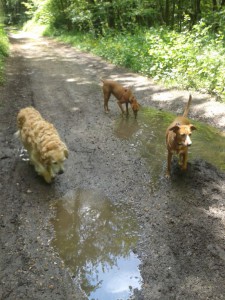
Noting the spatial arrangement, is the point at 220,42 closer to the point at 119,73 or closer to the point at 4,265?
the point at 119,73

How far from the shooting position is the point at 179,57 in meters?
11.8

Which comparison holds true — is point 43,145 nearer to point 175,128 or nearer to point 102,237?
point 102,237

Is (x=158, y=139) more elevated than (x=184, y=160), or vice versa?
(x=184, y=160)

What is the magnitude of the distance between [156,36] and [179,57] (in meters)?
2.86

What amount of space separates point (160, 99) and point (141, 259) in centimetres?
706

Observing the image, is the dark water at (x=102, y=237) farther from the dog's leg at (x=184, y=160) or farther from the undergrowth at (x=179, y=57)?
the undergrowth at (x=179, y=57)

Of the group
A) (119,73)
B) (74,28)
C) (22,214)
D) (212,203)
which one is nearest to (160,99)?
(119,73)

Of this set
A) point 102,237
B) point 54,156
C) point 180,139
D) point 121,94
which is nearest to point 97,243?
point 102,237

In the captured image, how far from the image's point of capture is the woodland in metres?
11.0

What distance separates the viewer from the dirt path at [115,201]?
387 cm

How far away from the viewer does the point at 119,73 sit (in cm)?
1443

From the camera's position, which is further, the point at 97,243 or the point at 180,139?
the point at 180,139

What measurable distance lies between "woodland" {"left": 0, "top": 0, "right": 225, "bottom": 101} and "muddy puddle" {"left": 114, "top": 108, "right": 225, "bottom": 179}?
6.75 feet

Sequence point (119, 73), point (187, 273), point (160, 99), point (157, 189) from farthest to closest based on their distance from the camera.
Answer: point (119, 73)
point (160, 99)
point (157, 189)
point (187, 273)
